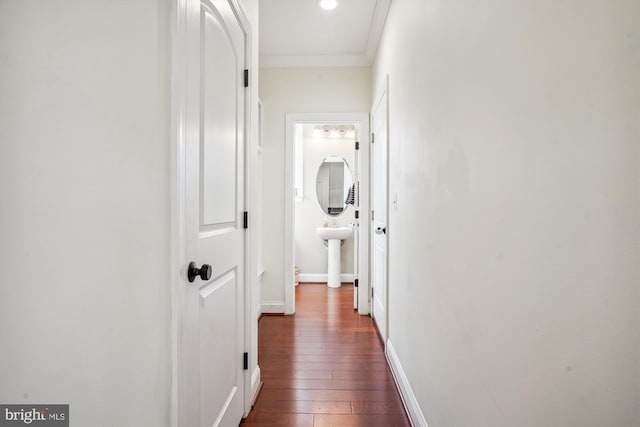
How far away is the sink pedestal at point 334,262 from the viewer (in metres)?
4.87

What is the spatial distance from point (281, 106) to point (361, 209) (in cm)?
142

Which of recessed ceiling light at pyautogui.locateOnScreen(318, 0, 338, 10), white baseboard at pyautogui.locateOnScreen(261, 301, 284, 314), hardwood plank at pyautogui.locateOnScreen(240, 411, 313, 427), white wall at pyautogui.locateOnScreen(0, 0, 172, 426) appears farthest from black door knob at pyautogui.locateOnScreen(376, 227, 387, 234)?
white wall at pyautogui.locateOnScreen(0, 0, 172, 426)

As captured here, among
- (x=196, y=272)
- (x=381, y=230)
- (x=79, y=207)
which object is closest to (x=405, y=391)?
(x=381, y=230)

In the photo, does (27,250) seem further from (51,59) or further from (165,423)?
(165,423)

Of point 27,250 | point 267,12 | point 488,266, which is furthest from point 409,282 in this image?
point 267,12

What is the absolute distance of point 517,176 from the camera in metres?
0.79

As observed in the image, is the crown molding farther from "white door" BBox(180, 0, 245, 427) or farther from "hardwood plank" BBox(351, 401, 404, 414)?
"hardwood plank" BBox(351, 401, 404, 414)

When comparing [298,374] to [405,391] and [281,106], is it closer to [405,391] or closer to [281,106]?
[405,391]

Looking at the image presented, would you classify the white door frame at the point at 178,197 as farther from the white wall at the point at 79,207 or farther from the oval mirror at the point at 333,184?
the oval mirror at the point at 333,184

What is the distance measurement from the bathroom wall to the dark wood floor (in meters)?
1.66

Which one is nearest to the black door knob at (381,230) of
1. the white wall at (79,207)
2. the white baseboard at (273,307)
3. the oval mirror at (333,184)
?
the white baseboard at (273,307)

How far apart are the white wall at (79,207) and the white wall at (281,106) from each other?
2.65 meters

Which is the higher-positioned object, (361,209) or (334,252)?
(361,209)

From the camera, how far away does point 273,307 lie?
11.8 ft
